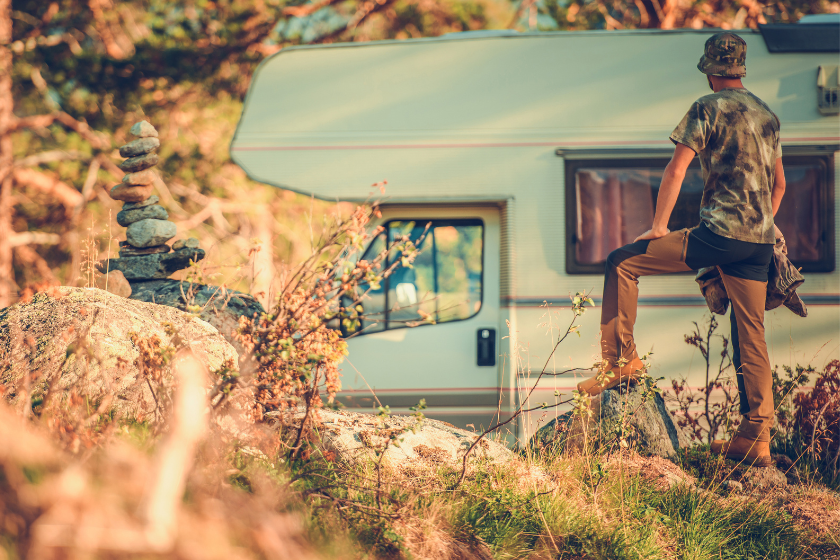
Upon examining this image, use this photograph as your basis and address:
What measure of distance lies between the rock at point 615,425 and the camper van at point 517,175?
3.22ft

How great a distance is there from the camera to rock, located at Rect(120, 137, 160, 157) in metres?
5.08

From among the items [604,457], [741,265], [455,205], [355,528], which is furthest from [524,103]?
[355,528]

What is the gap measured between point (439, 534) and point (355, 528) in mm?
409

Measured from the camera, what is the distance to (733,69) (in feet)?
12.1

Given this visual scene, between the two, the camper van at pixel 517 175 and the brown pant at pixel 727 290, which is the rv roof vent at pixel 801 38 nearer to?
the camper van at pixel 517 175

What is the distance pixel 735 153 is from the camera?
364 cm

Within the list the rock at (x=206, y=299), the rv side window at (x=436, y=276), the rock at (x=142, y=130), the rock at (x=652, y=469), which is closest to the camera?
the rock at (x=652, y=469)

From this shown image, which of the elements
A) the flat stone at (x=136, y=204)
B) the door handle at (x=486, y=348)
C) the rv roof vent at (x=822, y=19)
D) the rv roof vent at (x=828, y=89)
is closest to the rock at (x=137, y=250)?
the flat stone at (x=136, y=204)

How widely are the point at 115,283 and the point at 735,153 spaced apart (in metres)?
4.17

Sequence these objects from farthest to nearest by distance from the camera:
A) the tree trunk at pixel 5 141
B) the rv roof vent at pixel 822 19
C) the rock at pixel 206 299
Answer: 1. the tree trunk at pixel 5 141
2. the rv roof vent at pixel 822 19
3. the rock at pixel 206 299

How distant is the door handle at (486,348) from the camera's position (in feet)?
17.1

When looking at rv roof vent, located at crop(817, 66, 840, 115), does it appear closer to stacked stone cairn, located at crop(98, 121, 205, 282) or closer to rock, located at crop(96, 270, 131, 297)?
stacked stone cairn, located at crop(98, 121, 205, 282)

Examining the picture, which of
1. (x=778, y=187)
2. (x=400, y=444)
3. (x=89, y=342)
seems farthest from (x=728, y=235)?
(x=89, y=342)

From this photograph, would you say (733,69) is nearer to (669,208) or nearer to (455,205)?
(669,208)
